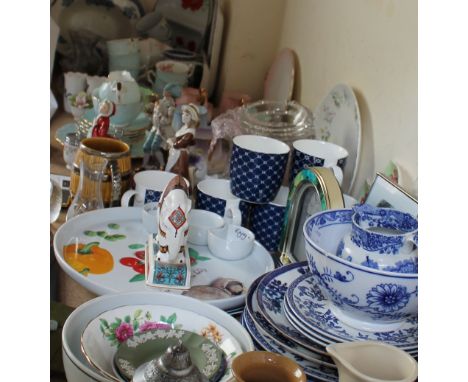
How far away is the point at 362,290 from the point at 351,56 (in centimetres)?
77

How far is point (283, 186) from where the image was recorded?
124 centimetres

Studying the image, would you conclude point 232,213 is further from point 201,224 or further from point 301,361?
point 301,361

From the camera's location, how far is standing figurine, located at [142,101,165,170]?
133 cm

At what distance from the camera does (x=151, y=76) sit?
1.86m

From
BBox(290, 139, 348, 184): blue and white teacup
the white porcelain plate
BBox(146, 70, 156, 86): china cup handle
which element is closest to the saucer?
BBox(290, 139, 348, 184): blue and white teacup

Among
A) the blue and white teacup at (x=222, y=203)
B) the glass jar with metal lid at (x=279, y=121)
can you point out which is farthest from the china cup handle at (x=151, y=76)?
the blue and white teacup at (x=222, y=203)

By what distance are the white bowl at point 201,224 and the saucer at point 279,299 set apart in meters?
0.26

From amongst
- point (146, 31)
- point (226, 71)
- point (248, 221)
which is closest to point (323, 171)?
point (248, 221)

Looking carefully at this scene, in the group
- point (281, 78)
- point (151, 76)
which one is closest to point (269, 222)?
point (281, 78)

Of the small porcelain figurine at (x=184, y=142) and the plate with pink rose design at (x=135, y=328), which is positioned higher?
the small porcelain figurine at (x=184, y=142)

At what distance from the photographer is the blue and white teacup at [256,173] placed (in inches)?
42.8

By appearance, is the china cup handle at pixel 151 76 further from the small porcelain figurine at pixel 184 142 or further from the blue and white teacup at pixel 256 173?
the blue and white teacup at pixel 256 173

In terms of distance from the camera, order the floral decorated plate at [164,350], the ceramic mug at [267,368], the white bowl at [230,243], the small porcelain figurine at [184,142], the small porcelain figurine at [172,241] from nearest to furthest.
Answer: the ceramic mug at [267,368] < the floral decorated plate at [164,350] < the small porcelain figurine at [172,241] < the white bowl at [230,243] < the small porcelain figurine at [184,142]

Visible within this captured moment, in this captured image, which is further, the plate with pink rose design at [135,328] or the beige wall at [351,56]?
the beige wall at [351,56]
